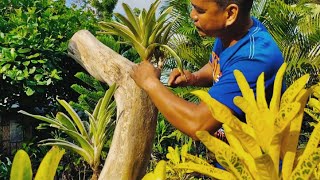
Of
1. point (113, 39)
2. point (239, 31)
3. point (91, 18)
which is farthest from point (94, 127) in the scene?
point (91, 18)

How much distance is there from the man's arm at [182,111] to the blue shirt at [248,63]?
0.10 meters

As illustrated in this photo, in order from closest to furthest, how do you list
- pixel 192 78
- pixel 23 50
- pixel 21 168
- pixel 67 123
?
pixel 21 168, pixel 192 78, pixel 67 123, pixel 23 50

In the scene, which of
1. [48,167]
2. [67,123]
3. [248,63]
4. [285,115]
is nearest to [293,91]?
[285,115]

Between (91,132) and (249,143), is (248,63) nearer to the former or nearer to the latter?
(249,143)

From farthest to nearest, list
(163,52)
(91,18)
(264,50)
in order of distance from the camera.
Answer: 1. (91,18)
2. (163,52)
3. (264,50)

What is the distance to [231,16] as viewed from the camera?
1595 millimetres

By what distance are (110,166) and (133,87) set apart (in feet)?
1.35

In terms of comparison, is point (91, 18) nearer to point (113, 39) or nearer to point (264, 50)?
point (113, 39)

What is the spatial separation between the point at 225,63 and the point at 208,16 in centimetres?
16

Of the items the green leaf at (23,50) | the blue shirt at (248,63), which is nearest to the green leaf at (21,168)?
the blue shirt at (248,63)

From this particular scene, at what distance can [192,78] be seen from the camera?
2090 mm

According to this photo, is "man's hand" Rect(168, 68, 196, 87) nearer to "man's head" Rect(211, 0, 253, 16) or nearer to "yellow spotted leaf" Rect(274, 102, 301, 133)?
"man's head" Rect(211, 0, 253, 16)

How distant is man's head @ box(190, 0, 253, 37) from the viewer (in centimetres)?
156

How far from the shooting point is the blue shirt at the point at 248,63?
1500 millimetres
